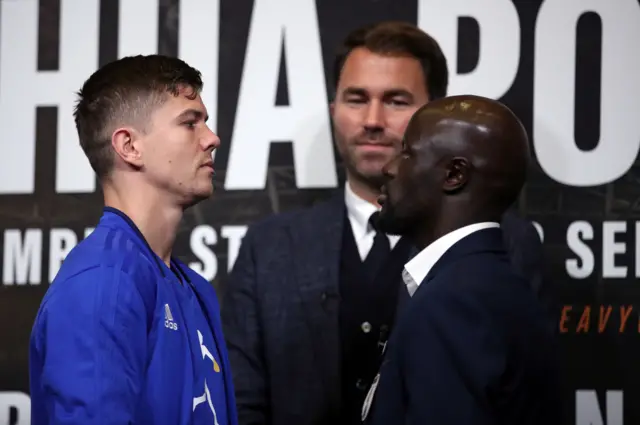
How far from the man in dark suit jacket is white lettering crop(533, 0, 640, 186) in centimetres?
41

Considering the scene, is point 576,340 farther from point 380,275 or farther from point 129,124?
point 129,124

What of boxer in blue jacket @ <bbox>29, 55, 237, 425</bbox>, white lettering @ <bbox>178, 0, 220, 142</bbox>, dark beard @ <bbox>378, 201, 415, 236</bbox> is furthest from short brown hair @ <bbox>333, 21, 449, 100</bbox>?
dark beard @ <bbox>378, 201, 415, 236</bbox>

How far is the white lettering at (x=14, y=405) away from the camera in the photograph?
333 cm

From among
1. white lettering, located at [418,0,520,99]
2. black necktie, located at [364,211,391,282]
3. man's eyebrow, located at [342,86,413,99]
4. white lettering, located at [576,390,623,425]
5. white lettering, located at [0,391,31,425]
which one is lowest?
white lettering, located at [0,391,31,425]

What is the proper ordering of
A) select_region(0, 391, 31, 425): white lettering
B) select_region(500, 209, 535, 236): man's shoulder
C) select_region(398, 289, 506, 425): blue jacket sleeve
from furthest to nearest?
select_region(0, 391, 31, 425): white lettering, select_region(500, 209, 535, 236): man's shoulder, select_region(398, 289, 506, 425): blue jacket sleeve

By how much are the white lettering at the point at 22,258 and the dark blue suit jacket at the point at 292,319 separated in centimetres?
84

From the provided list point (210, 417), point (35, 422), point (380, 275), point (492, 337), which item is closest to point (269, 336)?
point (380, 275)

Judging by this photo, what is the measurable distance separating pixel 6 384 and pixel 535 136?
70.3 inches

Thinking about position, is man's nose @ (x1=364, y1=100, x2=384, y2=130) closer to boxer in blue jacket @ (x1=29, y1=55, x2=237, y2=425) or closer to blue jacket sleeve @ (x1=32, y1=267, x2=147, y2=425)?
boxer in blue jacket @ (x1=29, y1=55, x2=237, y2=425)

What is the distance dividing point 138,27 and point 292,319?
3.87 ft

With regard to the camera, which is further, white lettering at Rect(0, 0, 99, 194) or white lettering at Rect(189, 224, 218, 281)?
white lettering at Rect(0, 0, 99, 194)

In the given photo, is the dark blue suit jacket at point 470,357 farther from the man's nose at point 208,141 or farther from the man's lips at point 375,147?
the man's lips at point 375,147

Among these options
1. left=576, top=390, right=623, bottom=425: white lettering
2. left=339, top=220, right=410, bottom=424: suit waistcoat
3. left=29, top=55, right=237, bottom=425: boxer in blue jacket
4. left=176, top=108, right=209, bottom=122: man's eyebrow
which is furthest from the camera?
left=576, top=390, right=623, bottom=425: white lettering

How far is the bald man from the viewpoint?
A: 172cm
